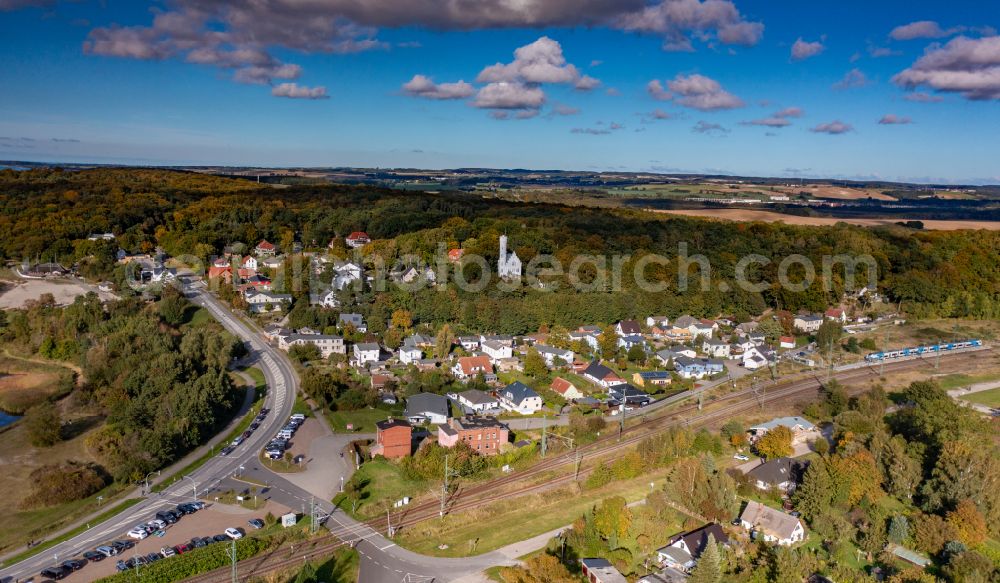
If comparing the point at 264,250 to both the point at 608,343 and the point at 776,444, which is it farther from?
the point at 776,444

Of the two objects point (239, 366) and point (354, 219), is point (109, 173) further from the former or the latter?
point (239, 366)

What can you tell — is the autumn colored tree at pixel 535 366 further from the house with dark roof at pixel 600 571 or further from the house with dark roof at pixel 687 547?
the house with dark roof at pixel 600 571

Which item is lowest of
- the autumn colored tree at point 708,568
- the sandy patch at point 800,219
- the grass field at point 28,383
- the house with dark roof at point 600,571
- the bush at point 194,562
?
the grass field at point 28,383

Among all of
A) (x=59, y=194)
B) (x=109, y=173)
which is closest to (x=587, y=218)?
(x=59, y=194)

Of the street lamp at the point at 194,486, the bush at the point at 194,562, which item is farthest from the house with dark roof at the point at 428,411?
the bush at the point at 194,562

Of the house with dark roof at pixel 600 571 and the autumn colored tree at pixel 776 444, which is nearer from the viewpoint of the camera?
the house with dark roof at pixel 600 571

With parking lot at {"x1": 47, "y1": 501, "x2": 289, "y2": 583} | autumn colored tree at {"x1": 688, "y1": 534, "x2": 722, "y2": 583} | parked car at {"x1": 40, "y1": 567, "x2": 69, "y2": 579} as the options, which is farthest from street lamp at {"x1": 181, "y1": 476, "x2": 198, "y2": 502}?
autumn colored tree at {"x1": 688, "y1": 534, "x2": 722, "y2": 583}
